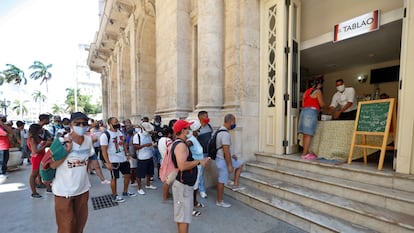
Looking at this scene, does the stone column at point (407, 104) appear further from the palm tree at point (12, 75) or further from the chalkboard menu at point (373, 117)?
the palm tree at point (12, 75)

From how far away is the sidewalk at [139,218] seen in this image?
3.07 meters

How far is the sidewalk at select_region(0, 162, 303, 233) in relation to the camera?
3066 millimetres

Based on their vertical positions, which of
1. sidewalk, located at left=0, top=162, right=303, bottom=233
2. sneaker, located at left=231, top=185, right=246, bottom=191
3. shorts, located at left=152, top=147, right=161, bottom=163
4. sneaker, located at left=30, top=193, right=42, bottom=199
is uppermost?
shorts, located at left=152, top=147, right=161, bottom=163

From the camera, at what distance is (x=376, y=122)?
11.3 ft

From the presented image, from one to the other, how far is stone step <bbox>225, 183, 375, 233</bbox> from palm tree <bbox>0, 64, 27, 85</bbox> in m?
55.9

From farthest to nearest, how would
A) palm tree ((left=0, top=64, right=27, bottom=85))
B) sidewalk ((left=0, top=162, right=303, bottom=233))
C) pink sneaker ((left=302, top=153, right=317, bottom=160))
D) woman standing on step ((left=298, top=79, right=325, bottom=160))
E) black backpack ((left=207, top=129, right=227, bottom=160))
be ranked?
1. palm tree ((left=0, top=64, right=27, bottom=85))
2. woman standing on step ((left=298, top=79, right=325, bottom=160))
3. pink sneaker ((left=302, top=153, right=317, bottom=160))
4. black backpack ((left=207, top=129, right=227, bottom=160))
5. sidewalk ((left=0, top=162, right=303, bottom=233))

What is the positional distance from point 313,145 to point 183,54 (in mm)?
4517

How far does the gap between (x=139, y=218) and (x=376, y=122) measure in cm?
461

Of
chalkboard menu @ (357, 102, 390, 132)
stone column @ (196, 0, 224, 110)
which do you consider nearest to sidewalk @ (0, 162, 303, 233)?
chalkboard menu @ (357, 102, 390, 132)

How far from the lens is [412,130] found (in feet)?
9.59

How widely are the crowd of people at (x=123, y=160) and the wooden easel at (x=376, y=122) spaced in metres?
2.36

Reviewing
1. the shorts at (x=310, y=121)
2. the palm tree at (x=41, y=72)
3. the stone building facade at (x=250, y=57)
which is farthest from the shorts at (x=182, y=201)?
the palm tree at (x=41, y=72)

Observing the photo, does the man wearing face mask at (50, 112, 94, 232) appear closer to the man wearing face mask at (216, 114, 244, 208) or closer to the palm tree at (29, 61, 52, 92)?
the man wearing face mask at (216, 114, 244, 208)

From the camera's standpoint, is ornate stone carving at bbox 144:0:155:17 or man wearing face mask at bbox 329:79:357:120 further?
ornate stone carving at bbox 144:0:155:17
